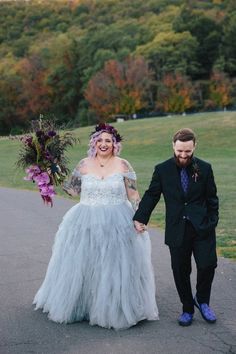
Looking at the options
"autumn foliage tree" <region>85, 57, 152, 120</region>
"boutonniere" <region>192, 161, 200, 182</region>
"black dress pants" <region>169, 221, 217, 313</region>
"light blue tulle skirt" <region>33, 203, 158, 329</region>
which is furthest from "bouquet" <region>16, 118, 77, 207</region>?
"autumn foliage tree" <region>85, 57, 152, 120</region>

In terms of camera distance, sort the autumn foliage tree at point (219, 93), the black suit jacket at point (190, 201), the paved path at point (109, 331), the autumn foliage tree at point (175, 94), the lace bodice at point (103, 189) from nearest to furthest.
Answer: the paved path at point (109, 331)
the black suit jacket at point (190, 201)
the lace bodice at point (103, 189)
the autumn foliage tree at point (175, 94)
the autumn foliage tree at point (219, 93)

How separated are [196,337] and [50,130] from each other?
2396mm

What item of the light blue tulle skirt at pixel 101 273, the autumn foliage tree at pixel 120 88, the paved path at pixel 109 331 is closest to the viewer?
the paved path at pixel 109 331

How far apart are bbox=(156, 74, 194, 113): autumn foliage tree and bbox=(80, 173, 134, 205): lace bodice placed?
211ft

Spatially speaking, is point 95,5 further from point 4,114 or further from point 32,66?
point 4,114

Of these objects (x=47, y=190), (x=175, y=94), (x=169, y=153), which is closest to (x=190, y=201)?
(x=47, y=190)

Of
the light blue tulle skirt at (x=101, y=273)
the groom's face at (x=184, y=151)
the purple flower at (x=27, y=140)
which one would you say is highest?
the purple flower at (x=27, y=140)

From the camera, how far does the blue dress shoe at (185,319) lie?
4863 millimetres

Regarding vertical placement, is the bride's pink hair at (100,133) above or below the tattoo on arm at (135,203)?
above

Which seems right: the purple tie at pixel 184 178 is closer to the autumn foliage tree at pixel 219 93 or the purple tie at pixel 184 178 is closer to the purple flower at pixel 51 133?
the purple flower at pixel 51 133

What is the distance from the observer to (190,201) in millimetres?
4801

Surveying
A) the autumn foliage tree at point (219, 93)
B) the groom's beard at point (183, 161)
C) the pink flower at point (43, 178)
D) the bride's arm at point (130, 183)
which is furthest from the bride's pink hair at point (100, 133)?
the autumn foliage tree at point (219, 93)

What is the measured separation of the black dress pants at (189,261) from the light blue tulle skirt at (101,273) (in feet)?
1.04

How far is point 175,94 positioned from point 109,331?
6529 cm
